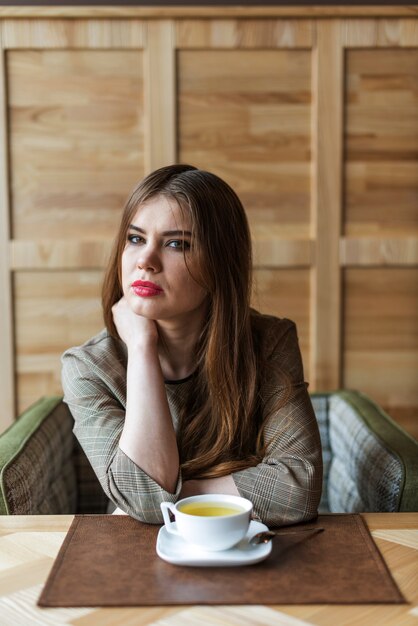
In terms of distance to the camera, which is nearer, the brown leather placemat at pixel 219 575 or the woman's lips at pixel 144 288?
the brown leather placemat at pixel 219 575

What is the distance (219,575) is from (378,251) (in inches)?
64.1

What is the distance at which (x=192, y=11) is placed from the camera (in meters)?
2.30

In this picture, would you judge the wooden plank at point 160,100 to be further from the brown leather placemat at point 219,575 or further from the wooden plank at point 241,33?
the brown leather placemat at point 219,575

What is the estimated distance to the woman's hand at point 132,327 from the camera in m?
1.44

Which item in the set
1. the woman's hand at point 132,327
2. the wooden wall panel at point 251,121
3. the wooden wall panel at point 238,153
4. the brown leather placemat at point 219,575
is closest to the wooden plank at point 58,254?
the wooden wall panel at point 238,153

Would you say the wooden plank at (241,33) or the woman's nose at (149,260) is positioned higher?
the wooden plank at (241,33)

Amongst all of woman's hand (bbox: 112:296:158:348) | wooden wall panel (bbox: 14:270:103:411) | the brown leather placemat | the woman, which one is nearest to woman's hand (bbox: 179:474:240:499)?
the woman

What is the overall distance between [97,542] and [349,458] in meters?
0.98

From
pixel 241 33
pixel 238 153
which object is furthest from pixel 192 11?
pixel 238 153

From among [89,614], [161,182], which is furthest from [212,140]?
[89,614]

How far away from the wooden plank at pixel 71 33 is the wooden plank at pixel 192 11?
0.09ft

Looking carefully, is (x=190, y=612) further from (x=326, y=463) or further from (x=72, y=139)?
(x=72, y=139)

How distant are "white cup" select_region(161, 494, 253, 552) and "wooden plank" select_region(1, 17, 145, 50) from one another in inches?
66.2

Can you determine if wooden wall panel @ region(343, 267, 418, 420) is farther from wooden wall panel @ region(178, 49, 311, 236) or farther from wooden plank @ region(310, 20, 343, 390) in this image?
wooden wall panel @ region(178, 49, 311, 236)
